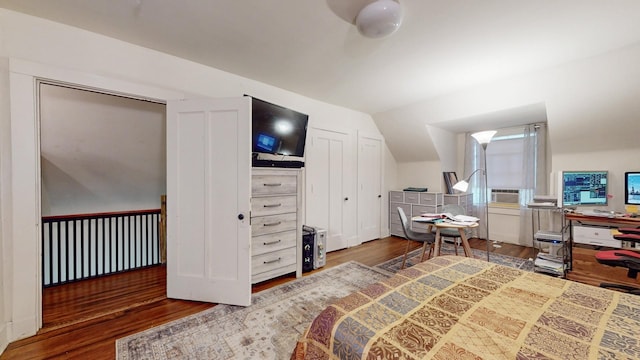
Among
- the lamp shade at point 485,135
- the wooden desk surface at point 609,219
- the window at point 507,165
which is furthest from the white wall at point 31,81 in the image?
the window at point 507,165

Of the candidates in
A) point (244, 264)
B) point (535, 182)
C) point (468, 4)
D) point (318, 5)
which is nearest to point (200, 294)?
point (244, 264)

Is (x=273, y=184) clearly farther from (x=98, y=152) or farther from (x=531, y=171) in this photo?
(x=531, y=171)

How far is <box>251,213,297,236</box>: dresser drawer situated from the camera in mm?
2699

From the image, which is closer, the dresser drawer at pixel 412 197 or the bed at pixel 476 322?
the bed at pixel 476 322

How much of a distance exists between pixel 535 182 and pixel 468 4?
12.3 ft

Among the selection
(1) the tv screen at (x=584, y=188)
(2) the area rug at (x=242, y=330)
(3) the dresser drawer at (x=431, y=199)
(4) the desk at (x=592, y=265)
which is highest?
(1) the tv screen at (x=584, y=188)

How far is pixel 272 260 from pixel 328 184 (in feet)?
5.22

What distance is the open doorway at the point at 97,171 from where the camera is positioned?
2674mm

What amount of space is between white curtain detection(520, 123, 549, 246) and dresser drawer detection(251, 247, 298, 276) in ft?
13.0

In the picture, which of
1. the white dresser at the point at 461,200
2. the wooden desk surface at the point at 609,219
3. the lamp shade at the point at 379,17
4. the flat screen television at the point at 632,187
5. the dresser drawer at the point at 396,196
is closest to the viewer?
the lamp shade at the point at 379,17

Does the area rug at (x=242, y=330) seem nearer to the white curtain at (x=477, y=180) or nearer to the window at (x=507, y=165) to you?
the white curtain at (x=477, y=180)

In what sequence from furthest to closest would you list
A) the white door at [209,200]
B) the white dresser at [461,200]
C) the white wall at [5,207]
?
the white dresser at [461,200], the white door at [209,200], the white wall at [5,207]

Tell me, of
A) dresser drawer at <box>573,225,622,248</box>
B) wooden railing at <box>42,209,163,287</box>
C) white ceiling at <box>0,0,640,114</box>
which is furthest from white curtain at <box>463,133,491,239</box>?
wooden railing at <box>42,209,163,287</box>

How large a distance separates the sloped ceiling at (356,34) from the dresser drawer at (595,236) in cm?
168
